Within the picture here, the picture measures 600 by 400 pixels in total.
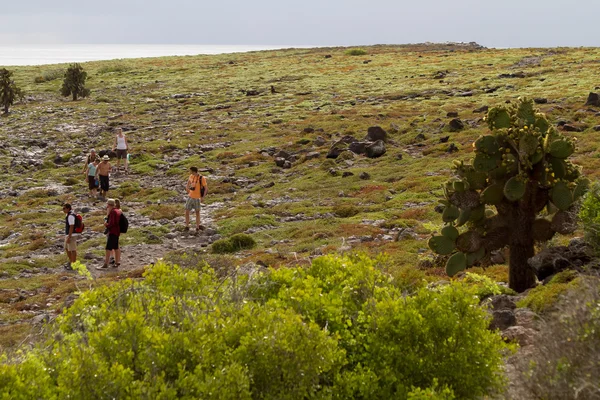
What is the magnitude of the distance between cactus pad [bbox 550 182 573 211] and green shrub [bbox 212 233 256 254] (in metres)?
10.8

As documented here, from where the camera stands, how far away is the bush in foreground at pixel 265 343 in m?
6.08

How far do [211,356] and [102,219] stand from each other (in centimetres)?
2205

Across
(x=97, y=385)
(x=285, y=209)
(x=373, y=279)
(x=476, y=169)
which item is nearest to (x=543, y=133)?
(x=476, y=169)

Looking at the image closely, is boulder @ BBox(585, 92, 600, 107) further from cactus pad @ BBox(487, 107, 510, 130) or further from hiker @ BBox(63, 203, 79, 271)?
hiker @ BBox(63, 203, 79, 271)

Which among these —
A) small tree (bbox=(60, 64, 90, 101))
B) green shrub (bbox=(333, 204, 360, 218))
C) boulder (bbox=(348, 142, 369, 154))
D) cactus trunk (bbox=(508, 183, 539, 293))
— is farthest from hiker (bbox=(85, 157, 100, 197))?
small tree (bbox=(60, 64, 90, 101))

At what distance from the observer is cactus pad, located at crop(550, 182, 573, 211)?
40.9 ft

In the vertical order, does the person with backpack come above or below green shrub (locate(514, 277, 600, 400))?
below

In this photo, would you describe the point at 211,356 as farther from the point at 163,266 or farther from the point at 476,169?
the point at 476,169

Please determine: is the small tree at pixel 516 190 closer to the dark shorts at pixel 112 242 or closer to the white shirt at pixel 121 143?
the dark shorts at pixel 112 242

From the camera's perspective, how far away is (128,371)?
589 centimetres

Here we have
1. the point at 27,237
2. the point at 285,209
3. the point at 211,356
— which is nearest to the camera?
the point at 211,356

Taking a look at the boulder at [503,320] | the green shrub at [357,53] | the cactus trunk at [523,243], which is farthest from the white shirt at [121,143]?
the green shrub at [357,53]

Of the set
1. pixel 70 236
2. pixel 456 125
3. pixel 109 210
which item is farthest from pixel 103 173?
pixel 456 125

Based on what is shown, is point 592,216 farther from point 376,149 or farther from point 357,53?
point 357,53
